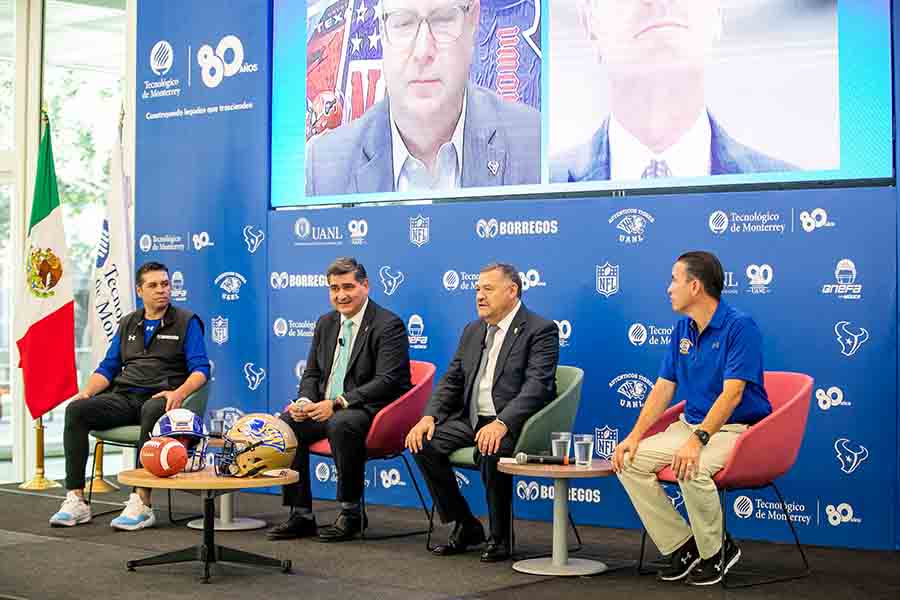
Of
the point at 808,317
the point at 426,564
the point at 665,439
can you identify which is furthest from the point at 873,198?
the point at 426,564

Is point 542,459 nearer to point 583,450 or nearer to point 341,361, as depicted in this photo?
point 583,450

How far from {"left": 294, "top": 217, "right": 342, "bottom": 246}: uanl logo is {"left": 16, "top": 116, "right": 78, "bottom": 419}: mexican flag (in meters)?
1.60

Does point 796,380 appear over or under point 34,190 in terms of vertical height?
under

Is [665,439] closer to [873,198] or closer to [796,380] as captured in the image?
[796,380]

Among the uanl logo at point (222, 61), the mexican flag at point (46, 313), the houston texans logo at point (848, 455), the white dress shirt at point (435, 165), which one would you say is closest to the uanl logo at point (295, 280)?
the white dress shirt at point (435, 165)

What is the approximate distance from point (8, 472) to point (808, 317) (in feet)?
18.9

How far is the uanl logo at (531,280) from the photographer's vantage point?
6434 millimetres

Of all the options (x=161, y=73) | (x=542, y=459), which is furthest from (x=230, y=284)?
(x=542, y=459)

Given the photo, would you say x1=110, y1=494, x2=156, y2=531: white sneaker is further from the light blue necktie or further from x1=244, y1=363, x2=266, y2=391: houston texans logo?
x1=244, y1=363, x2=266, y2=391: houston texans logo

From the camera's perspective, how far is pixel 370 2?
712 cm

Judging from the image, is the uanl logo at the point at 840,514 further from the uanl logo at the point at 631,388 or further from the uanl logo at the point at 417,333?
the uanl logo at the point at 417,333

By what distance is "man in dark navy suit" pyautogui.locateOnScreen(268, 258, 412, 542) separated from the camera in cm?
577

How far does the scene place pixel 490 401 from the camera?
18.3ft

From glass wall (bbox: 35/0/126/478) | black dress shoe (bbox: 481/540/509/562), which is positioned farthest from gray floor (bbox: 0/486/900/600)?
glass wall (bbox: 35/0/126/478)
